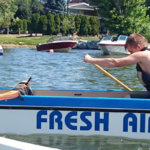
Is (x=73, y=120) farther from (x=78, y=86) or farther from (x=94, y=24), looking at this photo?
(x=94, y=24)

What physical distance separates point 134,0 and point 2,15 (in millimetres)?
14911

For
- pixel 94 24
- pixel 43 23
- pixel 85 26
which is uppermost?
pixel 43 23

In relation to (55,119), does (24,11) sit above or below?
above

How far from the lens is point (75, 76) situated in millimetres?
18359

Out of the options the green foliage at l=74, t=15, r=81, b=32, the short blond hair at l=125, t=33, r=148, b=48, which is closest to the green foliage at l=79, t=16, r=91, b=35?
the green foliage at l=74, t=15, r=81, b=32

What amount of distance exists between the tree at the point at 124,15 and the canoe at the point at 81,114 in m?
40.5

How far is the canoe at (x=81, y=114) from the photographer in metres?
6.20

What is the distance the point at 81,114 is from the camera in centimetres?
625

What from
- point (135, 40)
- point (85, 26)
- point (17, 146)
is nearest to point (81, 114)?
point (135, 40)

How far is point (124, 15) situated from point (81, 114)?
42361 millimetres

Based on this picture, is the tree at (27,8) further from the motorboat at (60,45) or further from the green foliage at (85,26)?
the motorboat at (60,45)

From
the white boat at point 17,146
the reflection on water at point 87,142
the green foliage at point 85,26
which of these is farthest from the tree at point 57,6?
the white boat at point 17,146

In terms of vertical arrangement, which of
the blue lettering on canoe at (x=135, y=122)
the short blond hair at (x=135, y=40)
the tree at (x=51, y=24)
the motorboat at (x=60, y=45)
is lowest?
the motorboat at (x=60, y=45)

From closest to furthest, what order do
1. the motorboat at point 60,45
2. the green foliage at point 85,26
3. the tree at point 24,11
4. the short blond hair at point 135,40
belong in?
the short blond hair at point 135,40, the motorboat at point 60,45, the green foliage at point 85,26, the tree at point 24,11
